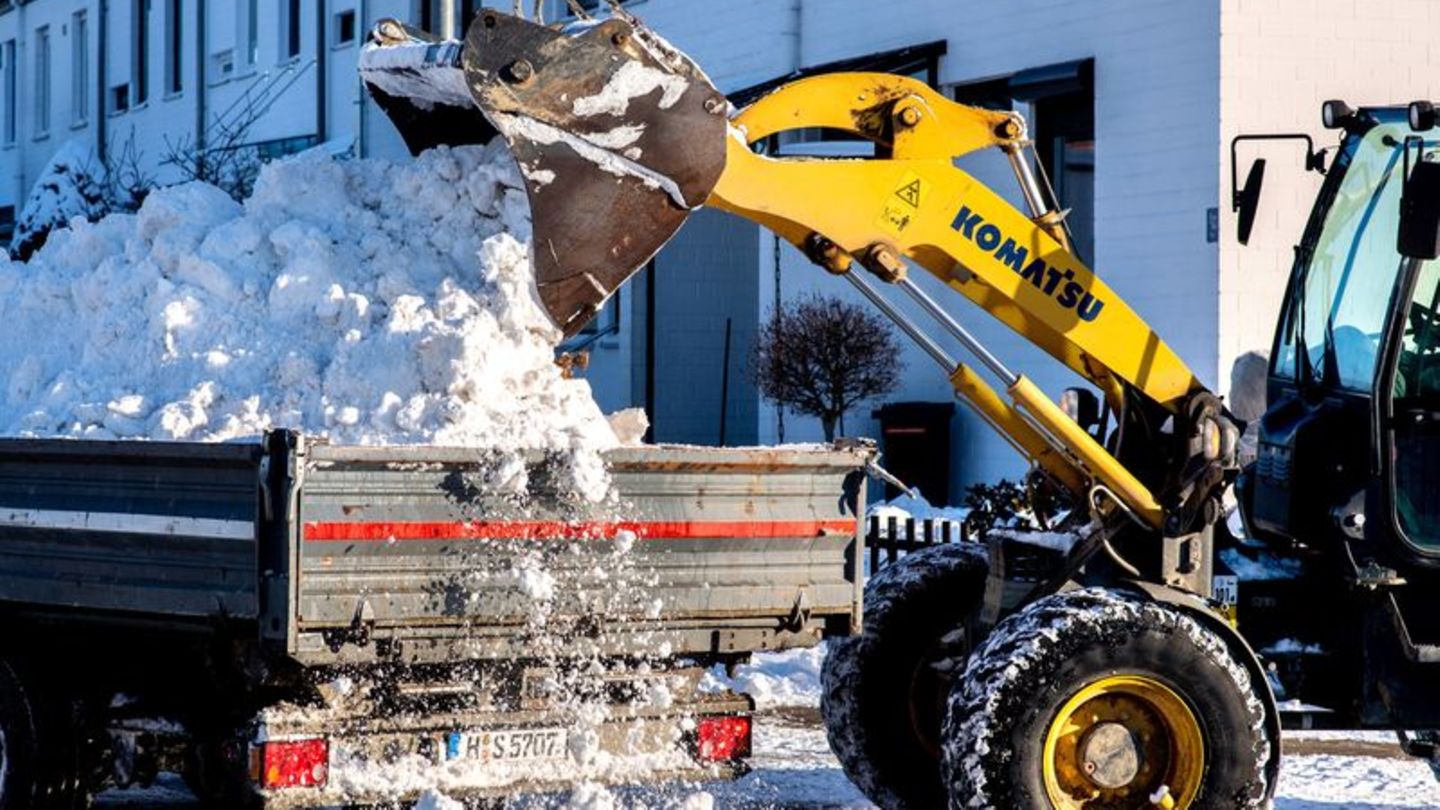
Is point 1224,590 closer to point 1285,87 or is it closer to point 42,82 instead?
point 1285,87

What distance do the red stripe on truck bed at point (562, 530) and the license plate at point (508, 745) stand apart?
24.9 inches

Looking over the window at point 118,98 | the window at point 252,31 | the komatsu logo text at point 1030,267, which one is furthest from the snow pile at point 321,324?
the window at point 118,98

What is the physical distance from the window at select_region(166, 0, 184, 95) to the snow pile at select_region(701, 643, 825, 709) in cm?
2659

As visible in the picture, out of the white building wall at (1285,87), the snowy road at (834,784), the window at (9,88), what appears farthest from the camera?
the window at (9,88)

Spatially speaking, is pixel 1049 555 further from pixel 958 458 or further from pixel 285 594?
pixel 958 458

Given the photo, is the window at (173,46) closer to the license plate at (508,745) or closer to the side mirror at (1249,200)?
the side mirror at (1249,200)

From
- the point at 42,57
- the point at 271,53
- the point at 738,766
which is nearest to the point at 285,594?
the point at 738,766

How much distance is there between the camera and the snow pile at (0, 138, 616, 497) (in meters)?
7.59

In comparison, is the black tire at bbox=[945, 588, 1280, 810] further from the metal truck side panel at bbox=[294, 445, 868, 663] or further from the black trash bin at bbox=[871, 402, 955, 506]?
the black trash bin at bbox=[871, 402, 955, 506]

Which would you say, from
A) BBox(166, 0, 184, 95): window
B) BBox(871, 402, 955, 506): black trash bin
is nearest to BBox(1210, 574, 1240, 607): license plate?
BBox(871, 402, 955, 506): black trash bin

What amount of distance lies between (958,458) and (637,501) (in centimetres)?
1369

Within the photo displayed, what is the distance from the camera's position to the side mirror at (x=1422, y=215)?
7594 mm

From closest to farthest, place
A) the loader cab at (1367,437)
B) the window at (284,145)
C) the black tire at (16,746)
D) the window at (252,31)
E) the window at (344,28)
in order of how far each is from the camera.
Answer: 1. the black tire at (16,746)
2. the loader cab at (1367,437)
3. the window at (344,28)
4. the window at (284,145)
5. the window at (252,31)

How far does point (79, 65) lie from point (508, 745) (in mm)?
36910
